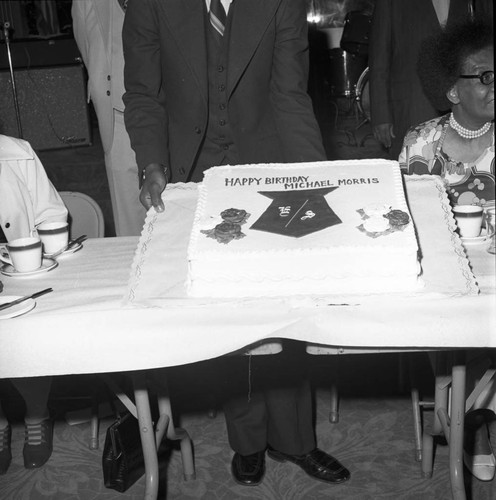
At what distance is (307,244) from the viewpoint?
1.55m

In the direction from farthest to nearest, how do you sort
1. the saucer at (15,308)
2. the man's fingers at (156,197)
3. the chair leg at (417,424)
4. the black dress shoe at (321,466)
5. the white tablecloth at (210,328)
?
the chair leg at (417,424), the black dress shoe at (321,466), the man's fingers at (156,197), the saucer at (15,308), the white tablecloth at (210,328)

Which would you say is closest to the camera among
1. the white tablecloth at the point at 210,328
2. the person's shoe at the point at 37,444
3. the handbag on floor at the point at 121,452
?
the white tablecloth at the point at 210,328

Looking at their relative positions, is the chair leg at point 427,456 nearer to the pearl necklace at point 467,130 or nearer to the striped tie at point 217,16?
the pearl necklace at point 467,130

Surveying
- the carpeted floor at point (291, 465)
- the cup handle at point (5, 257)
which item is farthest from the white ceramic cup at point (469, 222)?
the cup handle at point (5, 257)

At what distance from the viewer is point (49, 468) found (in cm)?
264

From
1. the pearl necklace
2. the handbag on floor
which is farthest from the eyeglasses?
the handbag on floor

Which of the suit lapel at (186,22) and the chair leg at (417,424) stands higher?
the suit lapel at (186,22)

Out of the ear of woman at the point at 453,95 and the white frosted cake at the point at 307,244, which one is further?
the ear of woman at the point at 453,95

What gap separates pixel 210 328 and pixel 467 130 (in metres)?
1.40

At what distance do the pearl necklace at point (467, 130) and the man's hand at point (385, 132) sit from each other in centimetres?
126

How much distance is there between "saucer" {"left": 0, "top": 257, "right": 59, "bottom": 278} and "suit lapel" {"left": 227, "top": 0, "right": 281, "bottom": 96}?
0.88m

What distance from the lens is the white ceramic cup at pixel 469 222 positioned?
6.42ft

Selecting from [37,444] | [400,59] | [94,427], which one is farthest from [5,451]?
[400,59]

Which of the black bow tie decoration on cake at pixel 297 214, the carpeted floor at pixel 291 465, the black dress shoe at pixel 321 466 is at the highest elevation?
the black bow tie decoration on cake at pixel 297 214
